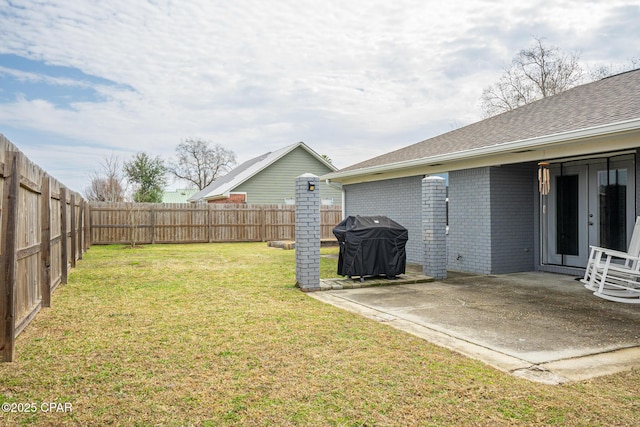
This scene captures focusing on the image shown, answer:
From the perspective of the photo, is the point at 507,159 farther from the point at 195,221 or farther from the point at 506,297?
the point at 195,221

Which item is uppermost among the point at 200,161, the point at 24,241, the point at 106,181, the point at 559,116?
the point at 200,161

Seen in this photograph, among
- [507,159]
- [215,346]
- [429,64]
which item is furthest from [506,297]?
[429,64]

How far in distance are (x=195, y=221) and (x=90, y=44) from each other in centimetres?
1001

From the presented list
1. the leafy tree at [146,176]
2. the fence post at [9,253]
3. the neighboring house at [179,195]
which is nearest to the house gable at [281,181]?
the leafy tree at [146,176]

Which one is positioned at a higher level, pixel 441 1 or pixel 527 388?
pixel 441 1

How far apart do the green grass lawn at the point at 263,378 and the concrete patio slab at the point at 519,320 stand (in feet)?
1.03

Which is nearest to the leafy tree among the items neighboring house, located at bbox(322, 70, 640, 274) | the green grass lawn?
neighboring house, located at bbox(322, 70, 640, 274)

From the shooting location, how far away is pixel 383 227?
834cm

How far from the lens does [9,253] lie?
13.1 feet

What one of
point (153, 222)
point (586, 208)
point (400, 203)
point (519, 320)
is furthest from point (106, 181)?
point (519, 320)

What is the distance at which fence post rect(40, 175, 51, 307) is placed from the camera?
6066 mm

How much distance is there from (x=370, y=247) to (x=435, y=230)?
1523mm

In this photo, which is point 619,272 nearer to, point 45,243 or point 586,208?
point 586,208

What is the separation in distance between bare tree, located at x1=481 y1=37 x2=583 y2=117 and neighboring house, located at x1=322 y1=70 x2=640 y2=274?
52.9 ft
